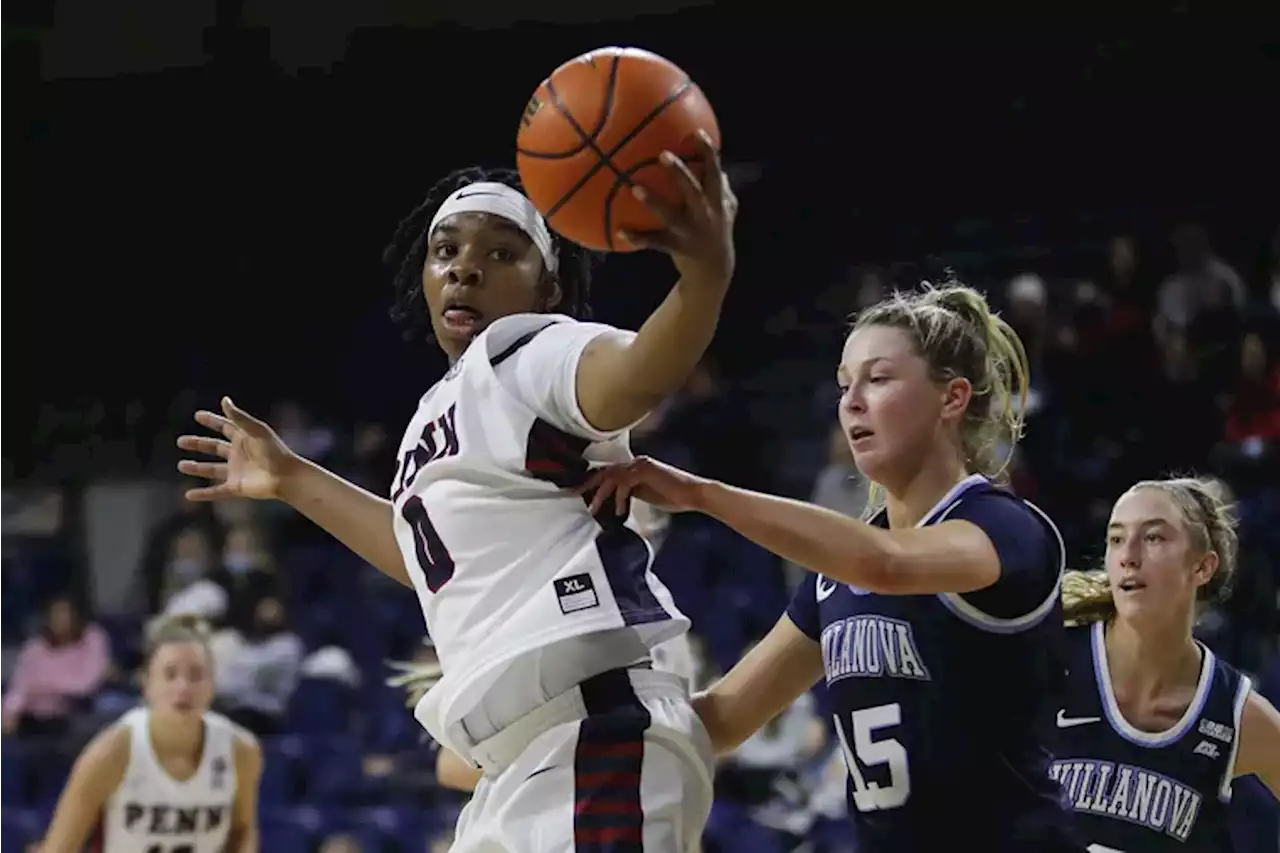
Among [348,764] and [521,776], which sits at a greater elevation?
[348,764]

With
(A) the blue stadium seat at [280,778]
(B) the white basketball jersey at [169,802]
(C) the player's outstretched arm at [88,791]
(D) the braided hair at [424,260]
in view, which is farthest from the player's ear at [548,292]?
(A) the blue stadium seat at [280,778]

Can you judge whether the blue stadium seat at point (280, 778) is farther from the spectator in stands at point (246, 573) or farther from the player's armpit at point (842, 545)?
the player's armpit at point (842, 545)

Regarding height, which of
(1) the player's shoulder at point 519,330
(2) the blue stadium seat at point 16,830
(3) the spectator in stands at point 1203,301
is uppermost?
(3) the spectator in stands at point 1203,301

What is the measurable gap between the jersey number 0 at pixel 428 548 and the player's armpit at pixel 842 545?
45 cm

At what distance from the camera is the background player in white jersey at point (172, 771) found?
20.6ft

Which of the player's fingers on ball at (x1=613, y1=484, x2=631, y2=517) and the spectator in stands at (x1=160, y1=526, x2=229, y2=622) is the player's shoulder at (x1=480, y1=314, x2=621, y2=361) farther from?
the spectator in stands at (x1=160, y1=526, x2=229, y2=622)

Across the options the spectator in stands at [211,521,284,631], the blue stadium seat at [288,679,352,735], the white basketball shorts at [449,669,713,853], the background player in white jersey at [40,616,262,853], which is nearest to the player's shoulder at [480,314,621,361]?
the white basketball shorts at [449,669,713,853]

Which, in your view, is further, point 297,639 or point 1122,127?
point 1122,127

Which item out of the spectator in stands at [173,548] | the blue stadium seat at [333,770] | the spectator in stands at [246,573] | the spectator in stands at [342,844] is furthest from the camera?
the spectator in stands at [173,548]

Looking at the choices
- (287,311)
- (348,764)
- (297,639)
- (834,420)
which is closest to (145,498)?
(287,311)

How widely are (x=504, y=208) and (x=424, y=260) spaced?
0.58m

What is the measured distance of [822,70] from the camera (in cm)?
1218

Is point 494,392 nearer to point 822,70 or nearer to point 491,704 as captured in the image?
point 491,704

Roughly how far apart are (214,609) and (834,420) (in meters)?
3.46
